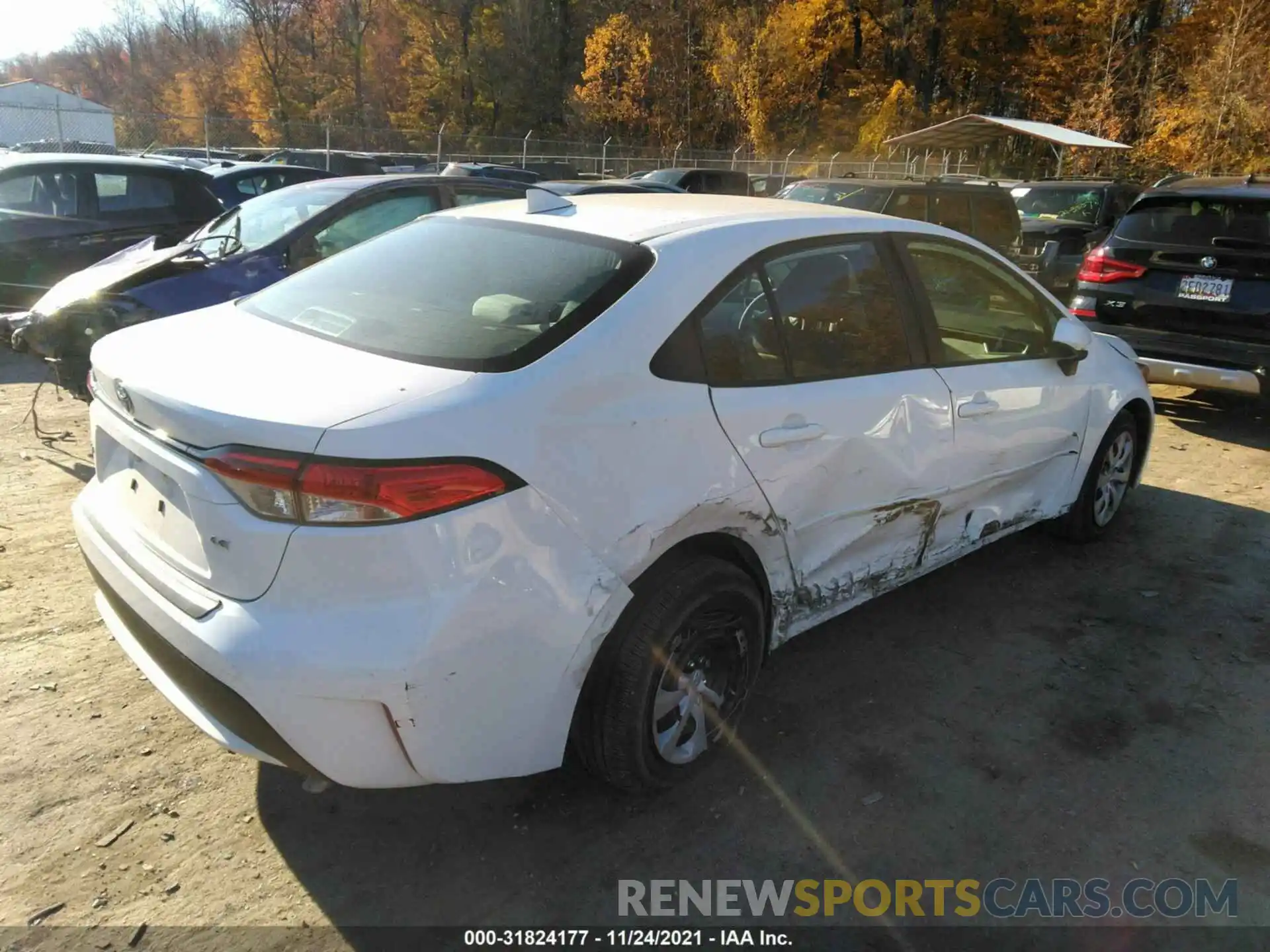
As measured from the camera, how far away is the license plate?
659 centimetres

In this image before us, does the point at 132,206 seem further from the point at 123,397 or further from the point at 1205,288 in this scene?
the point at 1205,288

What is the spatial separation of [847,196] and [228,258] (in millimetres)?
6517

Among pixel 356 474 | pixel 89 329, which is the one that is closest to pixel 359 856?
pixel 356 474

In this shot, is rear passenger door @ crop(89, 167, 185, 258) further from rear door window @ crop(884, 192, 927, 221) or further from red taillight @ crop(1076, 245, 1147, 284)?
red taillight @ crop(1076, 245, 1147, 284)

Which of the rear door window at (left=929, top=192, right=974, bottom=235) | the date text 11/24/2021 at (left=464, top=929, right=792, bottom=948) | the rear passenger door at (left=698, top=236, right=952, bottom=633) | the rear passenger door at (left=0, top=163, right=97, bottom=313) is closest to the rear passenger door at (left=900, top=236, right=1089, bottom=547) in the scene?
the rear passenger door at (left=698, top=236, right=952, bottom=633)

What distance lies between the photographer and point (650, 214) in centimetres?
312

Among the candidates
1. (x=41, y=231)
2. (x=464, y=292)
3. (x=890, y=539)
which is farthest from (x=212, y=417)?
(x=41, y=231)

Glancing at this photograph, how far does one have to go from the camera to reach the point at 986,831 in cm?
271

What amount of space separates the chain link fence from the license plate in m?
20.7

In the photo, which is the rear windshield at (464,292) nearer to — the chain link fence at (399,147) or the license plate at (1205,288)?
the license plate at (1205,288)

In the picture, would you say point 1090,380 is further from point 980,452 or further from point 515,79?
point 515,79

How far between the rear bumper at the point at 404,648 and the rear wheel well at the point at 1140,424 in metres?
3.68

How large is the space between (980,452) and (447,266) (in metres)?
2.22

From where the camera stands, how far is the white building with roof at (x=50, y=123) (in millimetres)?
20531
